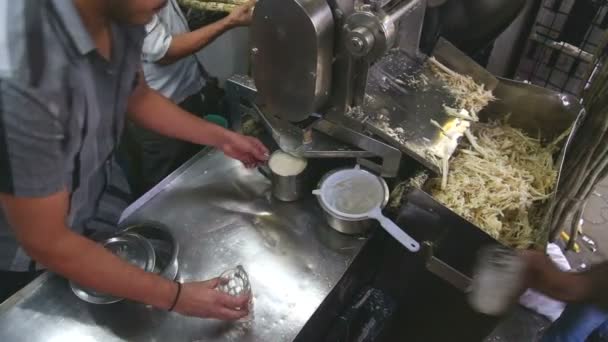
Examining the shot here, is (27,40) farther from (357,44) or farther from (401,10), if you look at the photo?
(401,10)

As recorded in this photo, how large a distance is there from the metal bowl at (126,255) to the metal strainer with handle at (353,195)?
69 cm

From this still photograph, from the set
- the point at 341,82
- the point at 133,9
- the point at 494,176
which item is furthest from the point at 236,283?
the point at 494,176

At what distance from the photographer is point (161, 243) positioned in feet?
5.57

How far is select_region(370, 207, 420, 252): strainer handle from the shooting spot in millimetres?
1562

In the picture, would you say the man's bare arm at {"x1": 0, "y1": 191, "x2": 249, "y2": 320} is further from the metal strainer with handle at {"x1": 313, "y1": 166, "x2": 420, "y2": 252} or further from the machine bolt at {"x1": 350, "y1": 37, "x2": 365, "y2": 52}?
the machine bolt at {"x1": 350, "y1": 37, "x2": 365, "y2": 52}

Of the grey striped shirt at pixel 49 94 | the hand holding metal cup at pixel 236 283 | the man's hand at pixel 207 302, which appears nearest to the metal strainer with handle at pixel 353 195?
the hand holding metal cup at pixel 236 283

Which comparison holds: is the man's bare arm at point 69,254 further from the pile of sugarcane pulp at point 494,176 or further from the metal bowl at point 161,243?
the pile of sugarcane pulp at point 494,176

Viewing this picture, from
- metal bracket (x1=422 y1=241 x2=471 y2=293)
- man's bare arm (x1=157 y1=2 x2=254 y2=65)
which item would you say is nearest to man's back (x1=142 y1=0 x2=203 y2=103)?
man's bare arm (x1=157 y1=2 x2=254 y2=65)

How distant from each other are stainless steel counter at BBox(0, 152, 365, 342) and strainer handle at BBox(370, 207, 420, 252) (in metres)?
0.19

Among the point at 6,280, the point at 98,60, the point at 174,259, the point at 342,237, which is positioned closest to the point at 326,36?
the point at 98,60

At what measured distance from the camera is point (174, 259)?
157cm

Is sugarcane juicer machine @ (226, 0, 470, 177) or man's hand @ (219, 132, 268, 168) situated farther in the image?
man's hand @ (219, 132, 268, 168)

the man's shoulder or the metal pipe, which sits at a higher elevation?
the man's shoulder

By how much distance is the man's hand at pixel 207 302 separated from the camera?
136 cm
